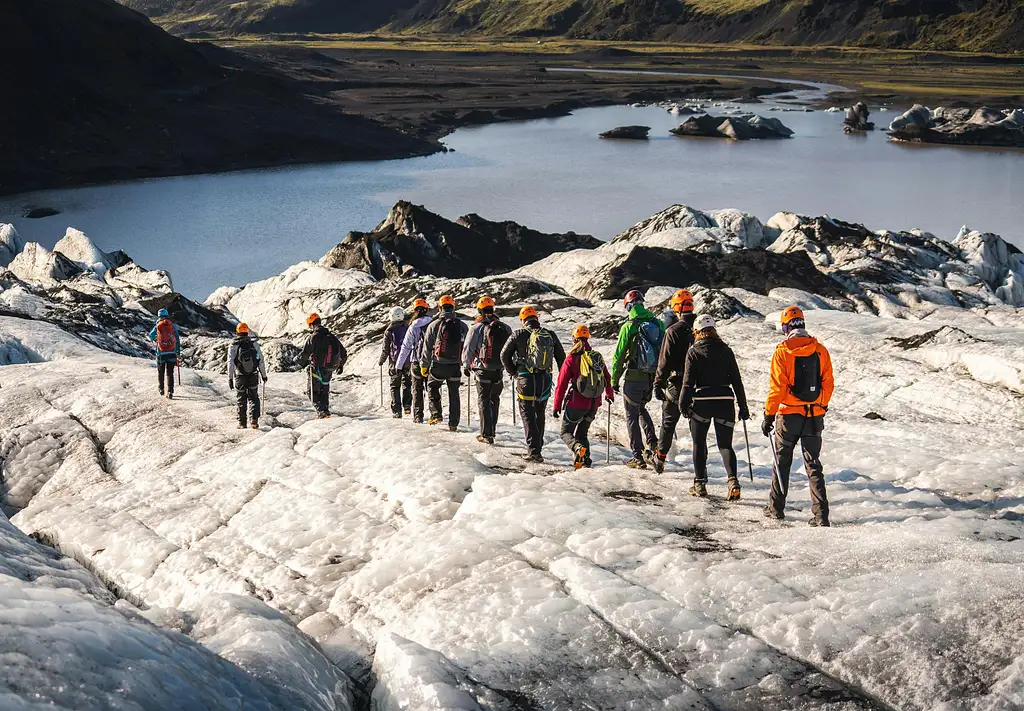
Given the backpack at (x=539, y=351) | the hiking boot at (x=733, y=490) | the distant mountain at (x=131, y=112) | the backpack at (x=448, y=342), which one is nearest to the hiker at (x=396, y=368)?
the backpack at (x=448, y=342)

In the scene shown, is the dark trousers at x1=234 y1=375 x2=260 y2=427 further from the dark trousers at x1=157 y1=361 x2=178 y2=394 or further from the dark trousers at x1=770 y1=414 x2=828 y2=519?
the dark trousers at x1=770 y1=414 x2=828 y2=519

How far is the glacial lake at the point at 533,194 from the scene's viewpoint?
3088 inches

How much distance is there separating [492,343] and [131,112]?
126669 mm

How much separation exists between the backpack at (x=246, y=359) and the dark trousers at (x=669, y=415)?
9.52 meters

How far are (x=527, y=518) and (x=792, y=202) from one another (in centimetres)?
8582

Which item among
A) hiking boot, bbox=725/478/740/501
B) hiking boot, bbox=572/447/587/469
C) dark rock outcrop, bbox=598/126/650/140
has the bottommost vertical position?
hiking boot, bbox=572/447/587/469

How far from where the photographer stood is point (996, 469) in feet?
43.4

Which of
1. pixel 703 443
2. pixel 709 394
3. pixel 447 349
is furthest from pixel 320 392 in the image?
pixel 709 394

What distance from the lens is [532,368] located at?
51.1ft

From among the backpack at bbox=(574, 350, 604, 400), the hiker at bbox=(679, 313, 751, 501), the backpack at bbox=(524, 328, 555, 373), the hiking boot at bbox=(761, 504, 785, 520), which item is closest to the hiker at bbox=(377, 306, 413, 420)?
the backpack at bbox=(524, 328, 555, 373)

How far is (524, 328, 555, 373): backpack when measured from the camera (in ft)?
51.0

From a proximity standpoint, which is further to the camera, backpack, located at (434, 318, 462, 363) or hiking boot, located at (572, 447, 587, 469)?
backpack, located at (434, 318, 462, 363)

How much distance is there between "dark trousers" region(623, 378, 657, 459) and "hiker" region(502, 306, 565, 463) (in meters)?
1.34

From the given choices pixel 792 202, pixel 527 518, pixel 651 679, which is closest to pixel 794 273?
pixel 527 518
